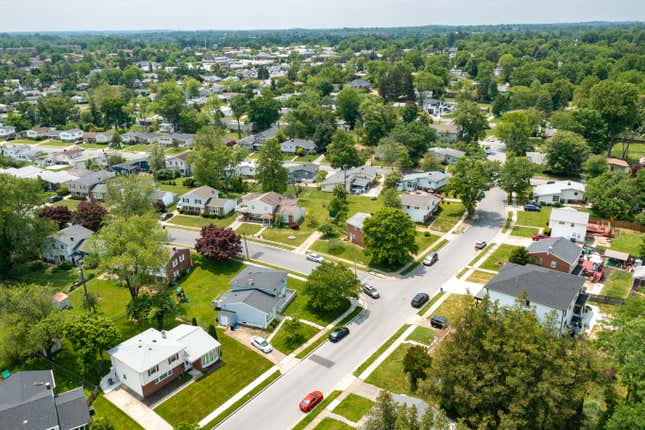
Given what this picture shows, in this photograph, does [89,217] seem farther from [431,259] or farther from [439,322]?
[439,322]

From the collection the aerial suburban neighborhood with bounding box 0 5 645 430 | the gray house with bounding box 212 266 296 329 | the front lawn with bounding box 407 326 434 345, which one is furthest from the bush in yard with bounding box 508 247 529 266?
the gray house with bounding box 212 266 296 329

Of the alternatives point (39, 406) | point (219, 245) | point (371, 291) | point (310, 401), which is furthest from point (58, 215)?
point (310, 401)

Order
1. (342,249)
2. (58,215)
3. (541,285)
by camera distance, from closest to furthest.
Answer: (541,285) < (342,249) < (58,215)

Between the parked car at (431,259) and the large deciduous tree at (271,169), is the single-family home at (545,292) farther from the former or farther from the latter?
the large deciduous tree at (271,169)

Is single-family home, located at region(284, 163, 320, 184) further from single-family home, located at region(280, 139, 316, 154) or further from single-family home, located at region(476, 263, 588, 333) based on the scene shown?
single-family home, located at region(476, 263, 588, 333)

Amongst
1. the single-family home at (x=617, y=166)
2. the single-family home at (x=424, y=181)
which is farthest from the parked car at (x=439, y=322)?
the single-family home at (x=617, y=166)
